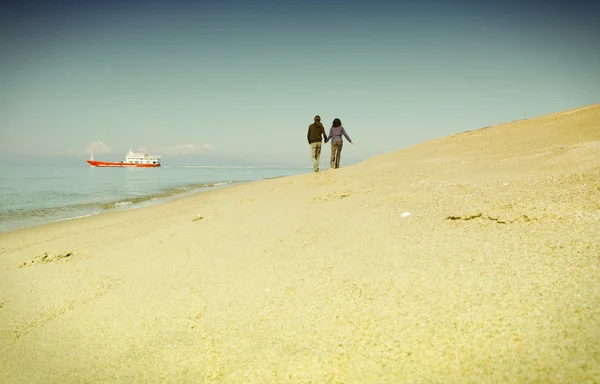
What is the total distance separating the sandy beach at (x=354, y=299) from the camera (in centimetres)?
124

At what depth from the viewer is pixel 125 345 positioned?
1.82 meters

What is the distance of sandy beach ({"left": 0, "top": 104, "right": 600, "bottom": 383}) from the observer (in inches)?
48.9

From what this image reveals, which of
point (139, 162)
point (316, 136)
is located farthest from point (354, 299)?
point (139, 162)

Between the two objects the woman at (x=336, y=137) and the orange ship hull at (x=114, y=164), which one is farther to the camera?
the orange ship hull at (x=114, y=164)

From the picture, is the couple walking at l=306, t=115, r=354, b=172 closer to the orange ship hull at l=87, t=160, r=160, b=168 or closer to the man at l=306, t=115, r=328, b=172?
the man at l=306, t=115, r=328, b=172

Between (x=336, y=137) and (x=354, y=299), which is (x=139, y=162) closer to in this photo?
(x=336, y=137)

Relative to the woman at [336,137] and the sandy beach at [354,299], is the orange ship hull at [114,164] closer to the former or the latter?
the woman at [336,137]

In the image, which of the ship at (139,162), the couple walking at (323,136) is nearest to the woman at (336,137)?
the couple walking at (323,136)

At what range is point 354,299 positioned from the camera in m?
1.73

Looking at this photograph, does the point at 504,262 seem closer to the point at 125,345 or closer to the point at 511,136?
the point at 125,345

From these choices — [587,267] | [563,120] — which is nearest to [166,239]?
[587,267]

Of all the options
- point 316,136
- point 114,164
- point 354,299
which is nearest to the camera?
point 354,299

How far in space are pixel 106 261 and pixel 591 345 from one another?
404 cm

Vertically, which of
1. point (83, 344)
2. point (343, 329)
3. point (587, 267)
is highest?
point (587, 267)
